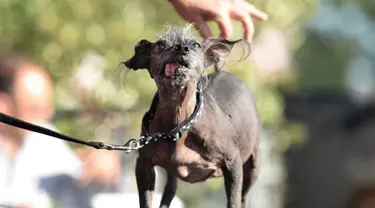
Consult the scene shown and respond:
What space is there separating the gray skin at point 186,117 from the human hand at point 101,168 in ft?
4.98

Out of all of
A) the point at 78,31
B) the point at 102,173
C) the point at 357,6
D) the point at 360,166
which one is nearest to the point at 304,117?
the point at 360,166

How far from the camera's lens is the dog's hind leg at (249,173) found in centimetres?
99

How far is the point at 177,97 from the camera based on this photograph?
0.80 meters

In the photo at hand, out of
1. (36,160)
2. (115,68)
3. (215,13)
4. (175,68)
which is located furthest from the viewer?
(36,160)

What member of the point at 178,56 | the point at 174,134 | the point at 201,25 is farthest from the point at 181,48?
Answer: the point at 201,25

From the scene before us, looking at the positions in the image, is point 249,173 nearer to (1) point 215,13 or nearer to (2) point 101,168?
(1) point 215,13

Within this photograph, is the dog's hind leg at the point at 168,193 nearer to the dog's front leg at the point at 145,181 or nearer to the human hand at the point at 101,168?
the dog's front leg at the point at 145,181

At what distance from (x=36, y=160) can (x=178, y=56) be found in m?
1.61

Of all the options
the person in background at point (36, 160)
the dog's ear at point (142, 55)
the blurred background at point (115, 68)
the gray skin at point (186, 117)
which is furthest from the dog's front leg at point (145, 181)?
the person in background at point (36, 160)

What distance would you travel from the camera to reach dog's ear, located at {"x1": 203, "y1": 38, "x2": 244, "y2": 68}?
0.83 meters

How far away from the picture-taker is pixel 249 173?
3.27 ft

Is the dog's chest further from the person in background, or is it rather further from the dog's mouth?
the person in background

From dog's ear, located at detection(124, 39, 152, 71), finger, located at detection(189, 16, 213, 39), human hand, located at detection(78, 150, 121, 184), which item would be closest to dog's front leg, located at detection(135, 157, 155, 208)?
dog's ear, located at detection(124, 39, 152, 71)

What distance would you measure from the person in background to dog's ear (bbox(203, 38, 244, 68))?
135 cm
